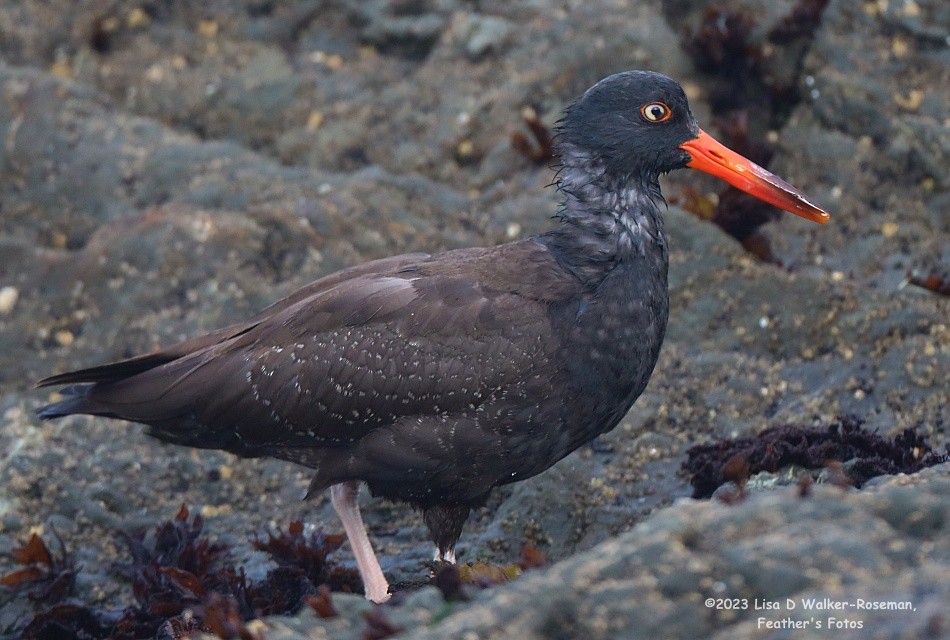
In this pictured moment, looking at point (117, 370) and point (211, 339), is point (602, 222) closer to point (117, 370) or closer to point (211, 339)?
point (211, 339)

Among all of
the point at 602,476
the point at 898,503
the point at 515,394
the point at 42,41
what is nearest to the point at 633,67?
the point at 602,476

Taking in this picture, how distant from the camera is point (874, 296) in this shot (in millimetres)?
7191

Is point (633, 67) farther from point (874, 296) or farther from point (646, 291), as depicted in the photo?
point (646, 291)

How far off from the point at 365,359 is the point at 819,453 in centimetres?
220

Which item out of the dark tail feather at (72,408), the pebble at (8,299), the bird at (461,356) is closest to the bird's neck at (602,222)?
the bird at (461,356)

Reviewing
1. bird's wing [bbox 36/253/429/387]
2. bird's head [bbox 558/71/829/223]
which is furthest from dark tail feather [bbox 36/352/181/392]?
bird's head [bbox 558/71/829/223]

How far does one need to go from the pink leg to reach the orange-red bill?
2.34 meters

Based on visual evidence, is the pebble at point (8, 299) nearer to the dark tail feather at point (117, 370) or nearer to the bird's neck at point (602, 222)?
the dark tail feather at point (117, 370)

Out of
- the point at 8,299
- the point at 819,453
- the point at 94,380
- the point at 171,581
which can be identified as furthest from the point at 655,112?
the point at 8,299

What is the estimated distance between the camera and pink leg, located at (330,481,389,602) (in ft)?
18.5

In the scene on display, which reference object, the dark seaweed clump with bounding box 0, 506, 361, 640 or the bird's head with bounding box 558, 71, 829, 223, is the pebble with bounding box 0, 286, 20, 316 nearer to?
the dark seaweed clump with bounding box 0, 506, 361, 640

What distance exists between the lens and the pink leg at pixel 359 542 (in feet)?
18.5

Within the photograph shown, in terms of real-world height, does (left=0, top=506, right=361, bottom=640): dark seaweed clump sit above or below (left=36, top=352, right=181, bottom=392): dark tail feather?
below

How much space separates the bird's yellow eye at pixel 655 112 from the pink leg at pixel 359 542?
2.29m
